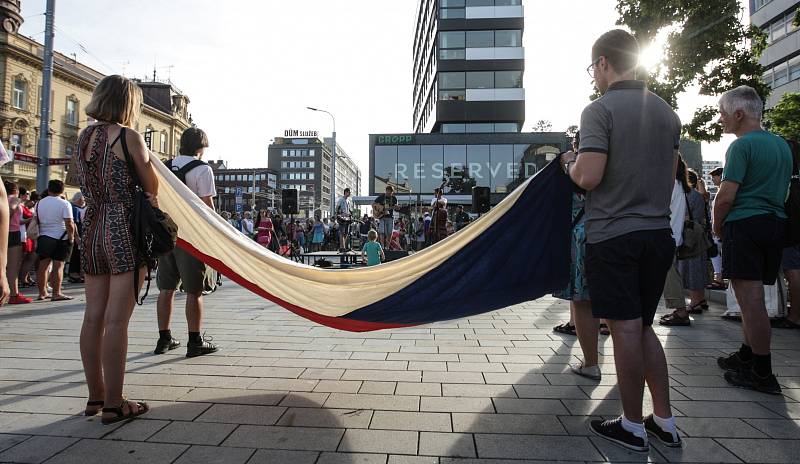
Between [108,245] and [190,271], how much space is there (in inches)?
53.4

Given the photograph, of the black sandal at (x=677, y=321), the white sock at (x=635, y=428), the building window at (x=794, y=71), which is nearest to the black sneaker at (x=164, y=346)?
the white sock at (x=635, y=428)

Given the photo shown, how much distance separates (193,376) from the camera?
3.46m

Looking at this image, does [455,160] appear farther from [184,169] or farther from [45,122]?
[184,169]

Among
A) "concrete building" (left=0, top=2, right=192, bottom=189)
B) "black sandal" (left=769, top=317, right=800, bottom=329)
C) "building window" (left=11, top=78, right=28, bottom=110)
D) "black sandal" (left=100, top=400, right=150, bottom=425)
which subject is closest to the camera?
"black sandal" (left=100, top=400, right=150, bottom=425)

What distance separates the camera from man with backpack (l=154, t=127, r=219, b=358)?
3.95 metres

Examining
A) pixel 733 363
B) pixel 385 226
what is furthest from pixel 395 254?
pixel 733 363

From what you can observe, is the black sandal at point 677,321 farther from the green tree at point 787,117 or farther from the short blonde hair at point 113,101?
the green tree at point 787,117

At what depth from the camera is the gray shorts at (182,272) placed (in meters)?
3.92

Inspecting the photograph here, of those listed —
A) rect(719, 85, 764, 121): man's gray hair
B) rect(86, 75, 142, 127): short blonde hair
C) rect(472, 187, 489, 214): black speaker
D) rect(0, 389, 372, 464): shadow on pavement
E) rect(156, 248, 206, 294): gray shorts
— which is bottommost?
rect(0, 389, 372, 464): shadow on pavement

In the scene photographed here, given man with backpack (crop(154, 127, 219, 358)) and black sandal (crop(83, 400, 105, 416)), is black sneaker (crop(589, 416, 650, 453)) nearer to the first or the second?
black sandal (crop(83, 400, 105, 416))

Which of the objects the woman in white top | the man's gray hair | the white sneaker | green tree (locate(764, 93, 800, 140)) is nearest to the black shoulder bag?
the white sneaker

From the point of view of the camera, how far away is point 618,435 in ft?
7.63

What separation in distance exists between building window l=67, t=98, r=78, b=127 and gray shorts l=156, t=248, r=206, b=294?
5020 cm

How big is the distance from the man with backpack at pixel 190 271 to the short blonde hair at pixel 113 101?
1174 mm
